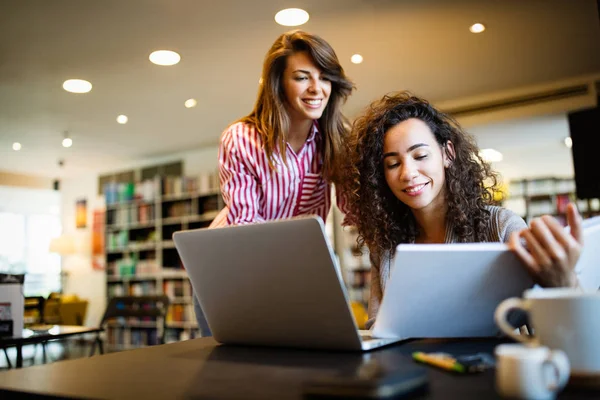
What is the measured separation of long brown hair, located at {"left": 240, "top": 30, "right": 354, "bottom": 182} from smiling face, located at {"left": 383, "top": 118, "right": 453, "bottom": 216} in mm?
330

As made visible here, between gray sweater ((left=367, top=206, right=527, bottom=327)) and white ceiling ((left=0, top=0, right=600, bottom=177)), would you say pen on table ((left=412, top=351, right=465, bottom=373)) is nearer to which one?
gray sweater ((left=367, top=206, right=527, bottom=327))

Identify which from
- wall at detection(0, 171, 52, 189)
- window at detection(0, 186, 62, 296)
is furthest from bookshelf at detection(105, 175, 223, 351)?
window at detection(0, 186, 62, 296)

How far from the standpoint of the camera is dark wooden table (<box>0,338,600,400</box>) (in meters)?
0.64

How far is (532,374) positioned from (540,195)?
920 cm

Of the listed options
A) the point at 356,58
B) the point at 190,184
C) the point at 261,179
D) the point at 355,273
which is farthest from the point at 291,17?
the point at 355,273

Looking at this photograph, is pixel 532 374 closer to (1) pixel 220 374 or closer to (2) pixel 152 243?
(1) pixel 220 374

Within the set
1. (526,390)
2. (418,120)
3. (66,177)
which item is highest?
(66,177)

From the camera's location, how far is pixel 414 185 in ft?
4.51

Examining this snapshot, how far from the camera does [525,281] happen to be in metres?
0.90

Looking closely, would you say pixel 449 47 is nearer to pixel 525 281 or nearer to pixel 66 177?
pixel 525 281

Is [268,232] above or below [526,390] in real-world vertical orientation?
above

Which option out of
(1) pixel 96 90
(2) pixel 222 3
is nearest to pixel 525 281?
(2) pixel 222 3

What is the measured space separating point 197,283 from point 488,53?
13.2 feet

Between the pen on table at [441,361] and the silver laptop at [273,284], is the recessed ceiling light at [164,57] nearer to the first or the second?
the silver laptop at [273,284]
